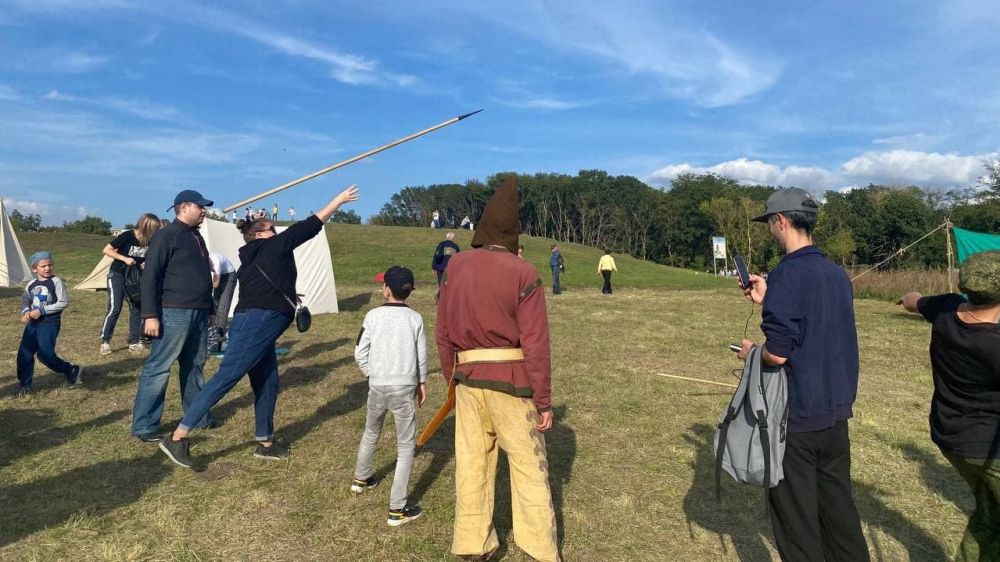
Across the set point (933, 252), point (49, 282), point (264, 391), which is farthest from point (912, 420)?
point (933, 252)

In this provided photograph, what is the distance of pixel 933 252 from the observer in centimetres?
4994

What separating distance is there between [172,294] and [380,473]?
2333mm

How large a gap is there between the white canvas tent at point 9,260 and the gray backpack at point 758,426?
839 inches

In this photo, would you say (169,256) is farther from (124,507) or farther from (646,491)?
(646,491)

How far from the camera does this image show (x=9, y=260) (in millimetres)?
17641

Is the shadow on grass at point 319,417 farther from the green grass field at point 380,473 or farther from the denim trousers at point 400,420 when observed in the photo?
the denim trousers at point 400,420

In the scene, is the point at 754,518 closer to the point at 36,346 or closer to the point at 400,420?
the point at 400,420

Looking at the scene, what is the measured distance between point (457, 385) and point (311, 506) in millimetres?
1724

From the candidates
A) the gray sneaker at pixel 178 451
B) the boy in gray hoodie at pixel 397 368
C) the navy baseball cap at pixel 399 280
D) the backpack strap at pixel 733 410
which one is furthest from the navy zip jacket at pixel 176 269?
the backpack strap at pixel 733 410

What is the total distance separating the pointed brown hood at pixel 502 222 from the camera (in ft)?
10.6

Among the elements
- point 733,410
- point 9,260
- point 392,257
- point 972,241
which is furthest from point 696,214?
point 733,410

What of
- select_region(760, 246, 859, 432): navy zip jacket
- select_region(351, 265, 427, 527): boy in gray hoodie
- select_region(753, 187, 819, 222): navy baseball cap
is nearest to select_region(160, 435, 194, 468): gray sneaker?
select_region(351, 265, 427, 527): boy in gray hoodie

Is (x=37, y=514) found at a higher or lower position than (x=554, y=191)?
lower

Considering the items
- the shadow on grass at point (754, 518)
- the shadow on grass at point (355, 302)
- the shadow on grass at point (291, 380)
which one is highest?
the shadow on grass at point (355, 302)
